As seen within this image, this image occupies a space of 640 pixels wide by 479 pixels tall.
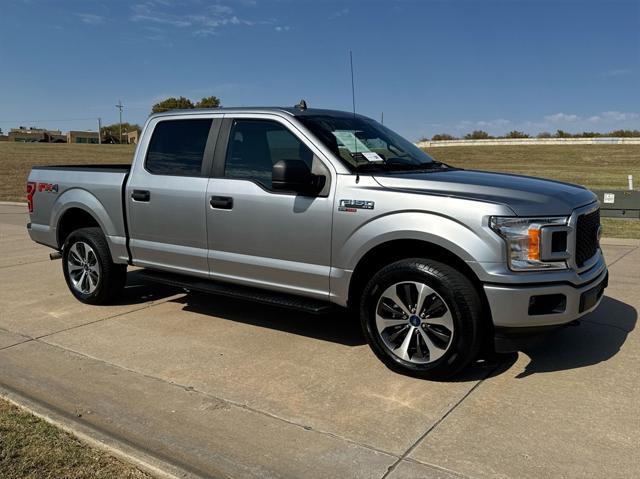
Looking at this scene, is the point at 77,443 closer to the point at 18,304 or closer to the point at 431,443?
the point at 431,443

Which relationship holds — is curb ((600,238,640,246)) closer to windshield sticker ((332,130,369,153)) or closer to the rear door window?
windshield sticker ((332,130,369,153))

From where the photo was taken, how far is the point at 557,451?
10.4ft

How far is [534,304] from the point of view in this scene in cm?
375

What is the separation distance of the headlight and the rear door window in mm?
2704

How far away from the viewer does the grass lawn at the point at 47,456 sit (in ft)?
9.80

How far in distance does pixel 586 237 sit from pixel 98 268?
14.7 ft

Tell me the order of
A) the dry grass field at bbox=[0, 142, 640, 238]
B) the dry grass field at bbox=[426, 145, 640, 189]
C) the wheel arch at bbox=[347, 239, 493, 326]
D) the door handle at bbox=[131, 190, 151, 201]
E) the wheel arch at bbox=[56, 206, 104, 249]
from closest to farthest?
1. the wheel arch at bbox=[347, 239, 493, 326]
2. the door handle at bbox=[131, 190, 151, 201]
3. the wheel arch at bbox=[56, 206, 104, 249]
4. the dry grass field at bbox=[0, 142, 640, 238]
5. the dry grass field at bbox=[426, 145, 640, 189]

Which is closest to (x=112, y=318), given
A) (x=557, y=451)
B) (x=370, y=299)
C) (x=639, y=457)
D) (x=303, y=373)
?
(x=303, y=373)

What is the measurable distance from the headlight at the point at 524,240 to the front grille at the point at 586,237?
1.34 feet

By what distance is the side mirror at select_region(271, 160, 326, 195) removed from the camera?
4273 millimetres

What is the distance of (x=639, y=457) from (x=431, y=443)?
106 cm

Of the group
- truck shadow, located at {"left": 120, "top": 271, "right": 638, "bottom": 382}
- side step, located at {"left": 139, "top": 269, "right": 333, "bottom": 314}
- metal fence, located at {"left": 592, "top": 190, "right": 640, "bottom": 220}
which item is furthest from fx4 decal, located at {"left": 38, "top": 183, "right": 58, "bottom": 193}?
metal fence, located at {"left": 592, "top": 190, "right": 640, "bottom": 220}

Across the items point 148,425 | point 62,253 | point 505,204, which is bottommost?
point 148,425

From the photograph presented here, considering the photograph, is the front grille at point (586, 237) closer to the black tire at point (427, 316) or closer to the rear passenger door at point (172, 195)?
the black tire at point (427, 316)
